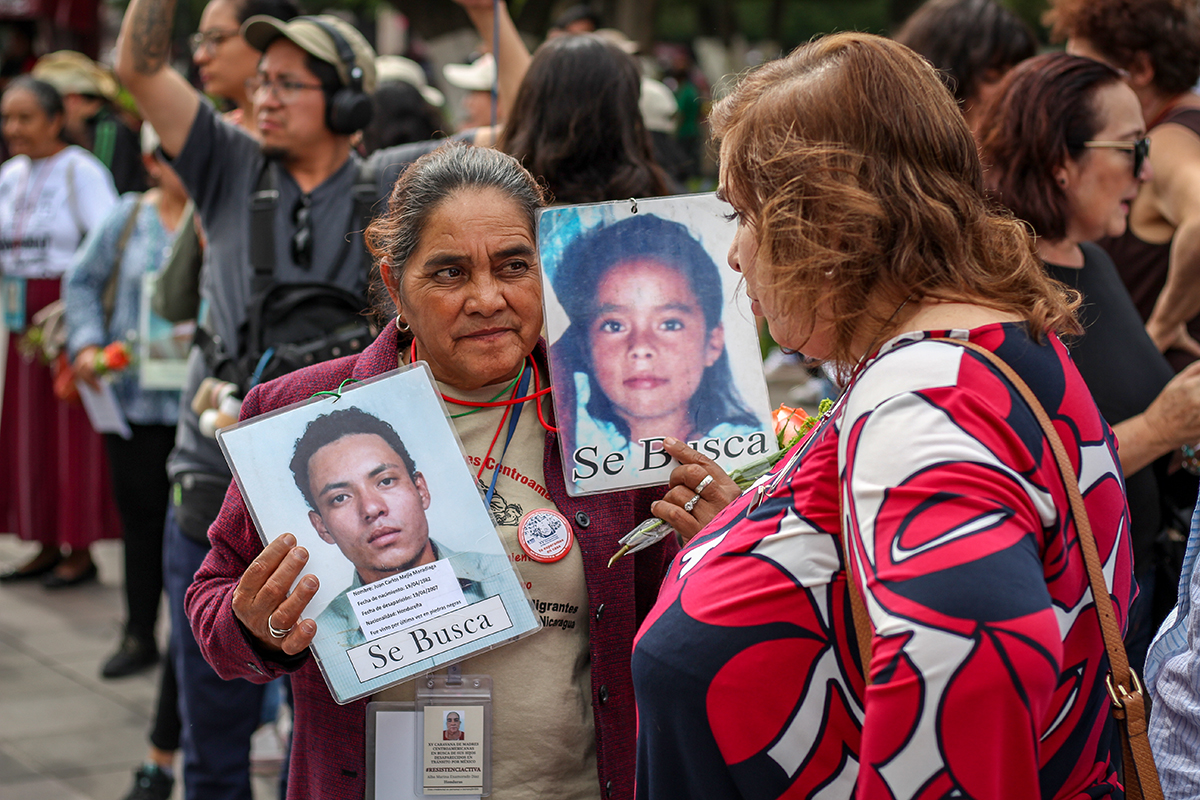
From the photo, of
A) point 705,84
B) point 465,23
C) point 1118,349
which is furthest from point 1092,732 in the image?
point 705,84

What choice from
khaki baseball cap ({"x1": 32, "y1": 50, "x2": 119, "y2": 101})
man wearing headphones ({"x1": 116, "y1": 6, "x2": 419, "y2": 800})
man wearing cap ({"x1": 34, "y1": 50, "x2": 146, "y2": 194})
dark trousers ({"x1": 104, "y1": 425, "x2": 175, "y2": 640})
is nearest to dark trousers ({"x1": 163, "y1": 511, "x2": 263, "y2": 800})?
man wearing headphones ({"x1": 116, "y1": 6, "x2": 419, "y2": 800})

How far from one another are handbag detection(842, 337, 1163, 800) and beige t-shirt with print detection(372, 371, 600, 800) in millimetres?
756

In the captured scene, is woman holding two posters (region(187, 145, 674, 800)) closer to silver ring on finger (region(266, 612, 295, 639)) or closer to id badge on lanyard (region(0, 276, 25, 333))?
silver ring on finger (region(266, 612, 295, 639))

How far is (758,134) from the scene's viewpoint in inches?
53.1

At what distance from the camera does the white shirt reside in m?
6.25

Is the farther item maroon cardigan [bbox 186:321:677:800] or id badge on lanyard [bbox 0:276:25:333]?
id badge on lanyard [bbox 0:276:25:333]

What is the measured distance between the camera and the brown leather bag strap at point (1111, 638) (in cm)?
123

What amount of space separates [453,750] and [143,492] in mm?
3538

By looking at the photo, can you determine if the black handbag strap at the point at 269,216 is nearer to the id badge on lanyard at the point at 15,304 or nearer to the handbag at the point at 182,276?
the handbag at the point at 182,276

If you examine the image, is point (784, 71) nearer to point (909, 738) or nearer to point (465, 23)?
point (909, 738)

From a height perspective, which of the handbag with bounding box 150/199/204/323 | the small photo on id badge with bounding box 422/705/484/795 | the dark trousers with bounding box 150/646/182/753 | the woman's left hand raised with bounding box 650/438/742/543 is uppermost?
the handbag with bounding box 150/199/204/323

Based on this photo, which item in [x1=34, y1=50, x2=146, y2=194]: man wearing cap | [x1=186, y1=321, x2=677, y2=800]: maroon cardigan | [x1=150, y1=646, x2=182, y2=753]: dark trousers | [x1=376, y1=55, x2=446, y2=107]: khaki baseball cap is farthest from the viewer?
[x1=34, y1=50, x2=146, y2=194]: man wearing cap

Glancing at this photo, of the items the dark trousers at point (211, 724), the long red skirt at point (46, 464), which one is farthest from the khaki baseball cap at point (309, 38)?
the long red skirt at point (46, 464)

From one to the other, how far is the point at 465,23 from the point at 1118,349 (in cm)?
1231
